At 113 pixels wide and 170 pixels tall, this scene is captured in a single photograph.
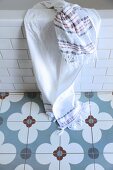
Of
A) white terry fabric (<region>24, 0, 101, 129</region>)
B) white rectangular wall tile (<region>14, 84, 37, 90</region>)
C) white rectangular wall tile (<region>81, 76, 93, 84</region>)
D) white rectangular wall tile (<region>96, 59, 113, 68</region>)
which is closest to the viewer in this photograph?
white terry fabric (<region>24, 0, 101, 129</region>)

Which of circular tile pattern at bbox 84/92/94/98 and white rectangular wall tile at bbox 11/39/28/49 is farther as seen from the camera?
circular tile pattern at bbox 84/92/94/98

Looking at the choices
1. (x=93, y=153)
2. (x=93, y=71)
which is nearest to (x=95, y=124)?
(x=93, y=153)

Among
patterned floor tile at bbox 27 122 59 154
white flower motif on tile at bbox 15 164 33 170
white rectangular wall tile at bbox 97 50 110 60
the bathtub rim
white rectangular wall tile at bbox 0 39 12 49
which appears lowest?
white flower motif on tile at bbox 15 164 33 170

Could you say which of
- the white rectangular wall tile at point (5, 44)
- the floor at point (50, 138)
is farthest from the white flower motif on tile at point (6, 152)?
the white rectangular wall tile at point (5, 44)

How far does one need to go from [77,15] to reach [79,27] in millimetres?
48

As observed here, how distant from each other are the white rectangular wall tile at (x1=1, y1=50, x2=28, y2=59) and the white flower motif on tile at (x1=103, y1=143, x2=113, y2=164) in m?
0.65

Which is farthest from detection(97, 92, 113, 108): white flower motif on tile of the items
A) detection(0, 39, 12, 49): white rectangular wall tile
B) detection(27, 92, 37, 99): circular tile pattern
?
detection(0, 39, 12, 49): white rectangular wall tile

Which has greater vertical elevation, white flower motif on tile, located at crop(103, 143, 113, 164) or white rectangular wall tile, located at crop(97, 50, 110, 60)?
white rectangular wall tile, located at crop(97, 50, 110, 60)

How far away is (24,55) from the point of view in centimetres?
126

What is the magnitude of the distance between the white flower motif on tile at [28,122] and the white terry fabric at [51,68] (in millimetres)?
125

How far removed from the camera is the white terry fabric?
106 cm

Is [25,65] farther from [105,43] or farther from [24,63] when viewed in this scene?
[105,43]

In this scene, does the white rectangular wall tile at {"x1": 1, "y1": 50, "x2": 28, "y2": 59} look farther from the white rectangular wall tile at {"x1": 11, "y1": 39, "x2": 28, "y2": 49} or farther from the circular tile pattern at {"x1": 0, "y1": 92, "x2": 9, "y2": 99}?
the circular tile pattern at {"x1": 0, "y1": 92, "x2": 9, "y2": 99}

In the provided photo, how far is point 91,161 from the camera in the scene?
1.30 meters
